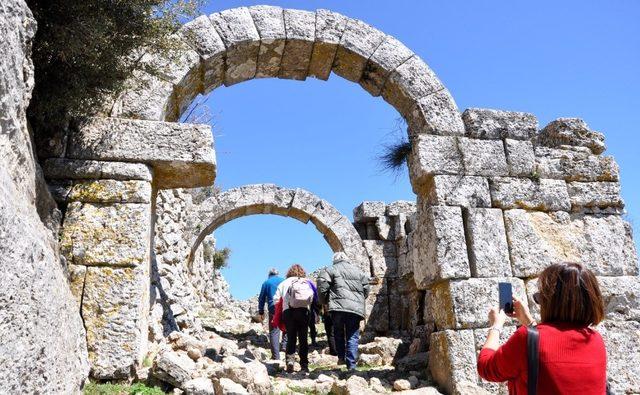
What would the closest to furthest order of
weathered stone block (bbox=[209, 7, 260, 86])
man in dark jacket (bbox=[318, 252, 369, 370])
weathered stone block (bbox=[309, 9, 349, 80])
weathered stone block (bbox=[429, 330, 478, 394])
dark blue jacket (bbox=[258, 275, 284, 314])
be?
weathered stone block (bbox=[429, 330, 478, 394])
weathered stone block (bbox=[209, 7, 260, 86])
weathered stone block (bbox=[309, 9, 349, 80])
man in dark jacket (bbox=[318, 252, 369, 370])
dark blue jacket (bbox=[258, 275, 284, 314])

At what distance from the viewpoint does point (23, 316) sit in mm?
2666

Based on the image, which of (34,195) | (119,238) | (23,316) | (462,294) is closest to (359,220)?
(462,294)

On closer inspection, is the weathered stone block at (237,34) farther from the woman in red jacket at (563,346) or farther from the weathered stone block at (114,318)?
the woman in red jacket at (563,346)

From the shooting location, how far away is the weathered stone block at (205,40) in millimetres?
5510

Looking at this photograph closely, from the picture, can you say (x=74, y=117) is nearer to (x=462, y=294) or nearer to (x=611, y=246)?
(x=462, y=294)

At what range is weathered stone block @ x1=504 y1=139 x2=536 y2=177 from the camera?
5711 millimetres

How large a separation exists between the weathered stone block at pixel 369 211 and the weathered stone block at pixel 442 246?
7.19 meters

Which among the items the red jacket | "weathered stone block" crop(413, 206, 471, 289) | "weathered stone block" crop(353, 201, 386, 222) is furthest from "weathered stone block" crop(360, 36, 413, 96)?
"weathered stone block" crop(353, 201, 386, 222)

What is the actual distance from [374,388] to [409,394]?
19.9 inches

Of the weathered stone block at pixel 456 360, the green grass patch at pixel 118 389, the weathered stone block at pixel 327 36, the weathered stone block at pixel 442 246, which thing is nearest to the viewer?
the green grass patch at pixel 118 389

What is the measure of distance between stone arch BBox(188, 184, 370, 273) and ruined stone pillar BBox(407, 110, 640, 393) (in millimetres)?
6216

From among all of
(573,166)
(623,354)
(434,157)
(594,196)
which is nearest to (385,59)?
(434,157)

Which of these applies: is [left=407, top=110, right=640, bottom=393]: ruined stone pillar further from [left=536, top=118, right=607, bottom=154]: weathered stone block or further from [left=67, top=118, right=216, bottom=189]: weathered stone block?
[left=67, top=118, right=216, bottom=189]: weathered stone block

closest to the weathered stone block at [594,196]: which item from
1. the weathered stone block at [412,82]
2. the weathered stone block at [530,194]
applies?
the weathered stone block at [530,194]
